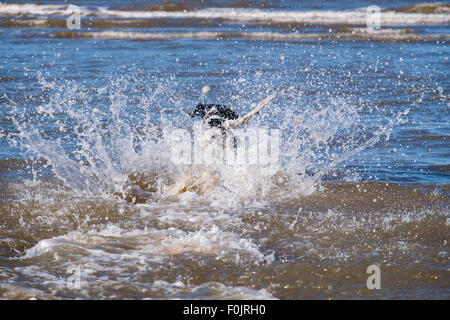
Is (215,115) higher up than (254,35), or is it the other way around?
(254,35)

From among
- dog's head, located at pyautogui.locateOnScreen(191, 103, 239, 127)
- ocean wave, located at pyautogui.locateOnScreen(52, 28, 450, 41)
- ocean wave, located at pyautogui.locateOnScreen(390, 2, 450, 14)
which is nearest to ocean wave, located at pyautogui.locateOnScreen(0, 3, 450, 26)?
ocean wave, located at pyautogui.locateOnScreen(390, 2, 450, 14)

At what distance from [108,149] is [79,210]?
5.22 feet

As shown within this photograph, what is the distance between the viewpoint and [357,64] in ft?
39.5

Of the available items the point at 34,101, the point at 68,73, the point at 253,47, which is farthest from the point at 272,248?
the point at 253,47

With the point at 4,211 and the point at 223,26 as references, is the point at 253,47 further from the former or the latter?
the point at 4,211

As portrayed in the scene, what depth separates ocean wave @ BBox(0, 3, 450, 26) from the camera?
771 inches

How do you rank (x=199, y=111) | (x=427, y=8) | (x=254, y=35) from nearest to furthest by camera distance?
(x=199, y=111) → (x=254, y=35) → (x=427, y=8)

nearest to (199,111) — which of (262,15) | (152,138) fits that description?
(152,138)

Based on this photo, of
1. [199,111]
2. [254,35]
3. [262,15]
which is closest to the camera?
[199,111]

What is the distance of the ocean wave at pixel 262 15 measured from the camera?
19594mm

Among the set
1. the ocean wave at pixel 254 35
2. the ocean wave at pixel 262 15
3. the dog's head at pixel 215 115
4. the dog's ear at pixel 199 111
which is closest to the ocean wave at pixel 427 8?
the ocean wave at pixel 262 15

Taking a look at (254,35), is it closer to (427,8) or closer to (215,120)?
(427,8)

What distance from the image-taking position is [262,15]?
20.5 metres

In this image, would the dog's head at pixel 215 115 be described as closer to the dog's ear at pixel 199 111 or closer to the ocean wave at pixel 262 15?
the dog's ear at pixel 199 111
